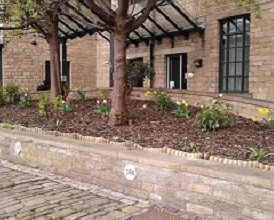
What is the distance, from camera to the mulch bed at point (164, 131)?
17.7 ft

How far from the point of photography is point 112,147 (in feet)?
18.2

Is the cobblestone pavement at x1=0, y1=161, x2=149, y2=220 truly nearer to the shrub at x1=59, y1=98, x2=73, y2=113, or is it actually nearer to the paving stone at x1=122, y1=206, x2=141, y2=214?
the paving stone at x1=122, y1=206, x2=141, y2=214

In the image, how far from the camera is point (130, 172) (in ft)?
16.2

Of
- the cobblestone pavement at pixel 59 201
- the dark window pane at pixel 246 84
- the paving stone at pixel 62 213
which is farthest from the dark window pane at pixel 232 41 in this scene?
the paving stone at pixel 62 213

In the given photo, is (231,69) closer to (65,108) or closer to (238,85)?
(238,85)

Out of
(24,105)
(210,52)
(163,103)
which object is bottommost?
(24,105)

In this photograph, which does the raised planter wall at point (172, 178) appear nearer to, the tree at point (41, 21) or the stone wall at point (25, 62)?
the tree at point (41, 21)

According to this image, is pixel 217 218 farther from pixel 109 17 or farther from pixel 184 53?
pixel 184 53

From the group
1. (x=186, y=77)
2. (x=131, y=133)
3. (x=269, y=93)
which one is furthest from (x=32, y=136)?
(x=186, y=77)

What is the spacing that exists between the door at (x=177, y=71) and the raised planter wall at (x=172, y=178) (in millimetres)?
7713

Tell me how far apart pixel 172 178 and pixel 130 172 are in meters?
0.70

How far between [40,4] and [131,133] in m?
3.43

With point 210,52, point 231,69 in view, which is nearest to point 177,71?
point 210,52

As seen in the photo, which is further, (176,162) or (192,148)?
(192,148)
